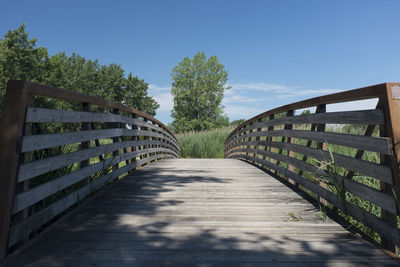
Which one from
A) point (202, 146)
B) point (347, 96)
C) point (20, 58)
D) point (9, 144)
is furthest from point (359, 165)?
point (20, 58)

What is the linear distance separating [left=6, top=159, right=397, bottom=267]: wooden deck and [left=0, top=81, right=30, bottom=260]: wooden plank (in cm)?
37

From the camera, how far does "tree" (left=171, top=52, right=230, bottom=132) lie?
4241cm

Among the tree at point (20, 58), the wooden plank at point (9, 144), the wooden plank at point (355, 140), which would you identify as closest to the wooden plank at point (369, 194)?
the wooden plank at point (355, 140)

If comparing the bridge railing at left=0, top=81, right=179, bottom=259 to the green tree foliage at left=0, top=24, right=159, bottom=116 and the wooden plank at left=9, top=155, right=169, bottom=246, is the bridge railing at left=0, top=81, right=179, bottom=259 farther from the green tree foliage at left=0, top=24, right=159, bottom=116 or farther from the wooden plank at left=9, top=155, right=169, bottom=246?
the green tree foliage at left=0, top=24, right=159, bottom=116

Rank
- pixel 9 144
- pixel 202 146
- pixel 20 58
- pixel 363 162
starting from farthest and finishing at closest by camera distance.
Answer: pixel 20 58 → pixel 202 146 → pixel 363 162 → pixel 9 144

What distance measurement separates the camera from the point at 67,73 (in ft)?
170

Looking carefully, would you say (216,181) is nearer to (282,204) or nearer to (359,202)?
(282,204)

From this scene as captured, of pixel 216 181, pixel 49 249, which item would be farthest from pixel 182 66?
pixel 49 249

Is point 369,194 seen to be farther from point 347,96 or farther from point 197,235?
point 197,235

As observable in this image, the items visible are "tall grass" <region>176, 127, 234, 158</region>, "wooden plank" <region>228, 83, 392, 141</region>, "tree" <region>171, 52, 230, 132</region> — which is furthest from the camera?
"tree" <region>171, 52, 230, 132</region>

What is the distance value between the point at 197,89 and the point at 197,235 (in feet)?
130

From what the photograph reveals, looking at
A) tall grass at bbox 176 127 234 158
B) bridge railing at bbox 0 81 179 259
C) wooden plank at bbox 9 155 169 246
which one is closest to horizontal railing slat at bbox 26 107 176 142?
bridge railing at bbox 0 81 179 259

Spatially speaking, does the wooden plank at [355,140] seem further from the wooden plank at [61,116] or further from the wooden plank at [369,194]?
the wooden plank at [61,116]

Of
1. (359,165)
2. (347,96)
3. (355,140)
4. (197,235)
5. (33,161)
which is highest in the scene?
(347,96)
